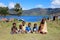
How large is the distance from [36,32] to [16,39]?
223 centimetres

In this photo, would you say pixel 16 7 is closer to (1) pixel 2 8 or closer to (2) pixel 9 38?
(1) pixel 2 8

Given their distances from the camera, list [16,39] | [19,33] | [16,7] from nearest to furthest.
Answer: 1. [16,39]
2. [19,33]
3. [16,7]

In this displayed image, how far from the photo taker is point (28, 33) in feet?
40.3

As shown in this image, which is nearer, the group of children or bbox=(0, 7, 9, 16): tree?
the group of children

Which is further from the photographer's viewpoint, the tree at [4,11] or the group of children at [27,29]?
the tree at [4,11]

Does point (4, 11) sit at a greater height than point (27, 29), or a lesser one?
greater

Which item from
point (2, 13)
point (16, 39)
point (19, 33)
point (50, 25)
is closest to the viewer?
point (16, 39)

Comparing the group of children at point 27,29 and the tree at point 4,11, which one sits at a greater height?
the tree at point 4,11

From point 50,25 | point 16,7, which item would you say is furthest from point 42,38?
point 16,7

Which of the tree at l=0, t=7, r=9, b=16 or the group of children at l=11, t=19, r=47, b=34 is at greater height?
the tree at l=0, t=7, r=9, b=16

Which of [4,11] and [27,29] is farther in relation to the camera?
[4,11]

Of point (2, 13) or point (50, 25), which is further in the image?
point (2, 13)

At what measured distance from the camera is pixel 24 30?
12523 mm

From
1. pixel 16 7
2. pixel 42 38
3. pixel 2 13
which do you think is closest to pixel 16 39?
pixel 42 38
